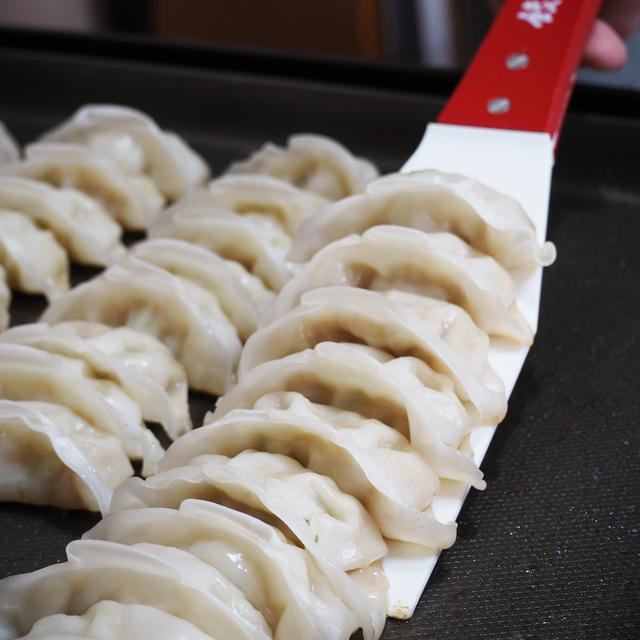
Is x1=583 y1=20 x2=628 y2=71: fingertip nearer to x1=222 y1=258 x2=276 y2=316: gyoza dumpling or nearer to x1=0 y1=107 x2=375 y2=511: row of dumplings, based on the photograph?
x1=0 y1=107 x2=375 y2=511: row of dumplings

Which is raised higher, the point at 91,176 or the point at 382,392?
the point at 382,392

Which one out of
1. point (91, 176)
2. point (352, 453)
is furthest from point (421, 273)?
point (91, 176)

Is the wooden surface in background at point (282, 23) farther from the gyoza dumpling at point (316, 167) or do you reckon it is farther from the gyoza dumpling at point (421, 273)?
the gyoza dumpling at point (421, 273)

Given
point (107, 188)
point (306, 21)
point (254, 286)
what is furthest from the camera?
point (306, 21)

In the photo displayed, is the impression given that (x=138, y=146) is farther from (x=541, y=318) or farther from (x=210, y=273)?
(x=541, y=318)

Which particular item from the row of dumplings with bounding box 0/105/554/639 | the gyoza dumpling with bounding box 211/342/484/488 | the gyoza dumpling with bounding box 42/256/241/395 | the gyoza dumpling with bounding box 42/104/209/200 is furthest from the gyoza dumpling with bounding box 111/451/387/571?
the gyoza dumpling with bounding box 42/104/209/200

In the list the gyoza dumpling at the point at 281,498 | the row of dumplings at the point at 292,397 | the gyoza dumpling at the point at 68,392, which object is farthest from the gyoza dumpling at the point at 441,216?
the gyoza dumpling at the point at 281,498

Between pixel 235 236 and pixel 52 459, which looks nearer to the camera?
pixel 52 459
